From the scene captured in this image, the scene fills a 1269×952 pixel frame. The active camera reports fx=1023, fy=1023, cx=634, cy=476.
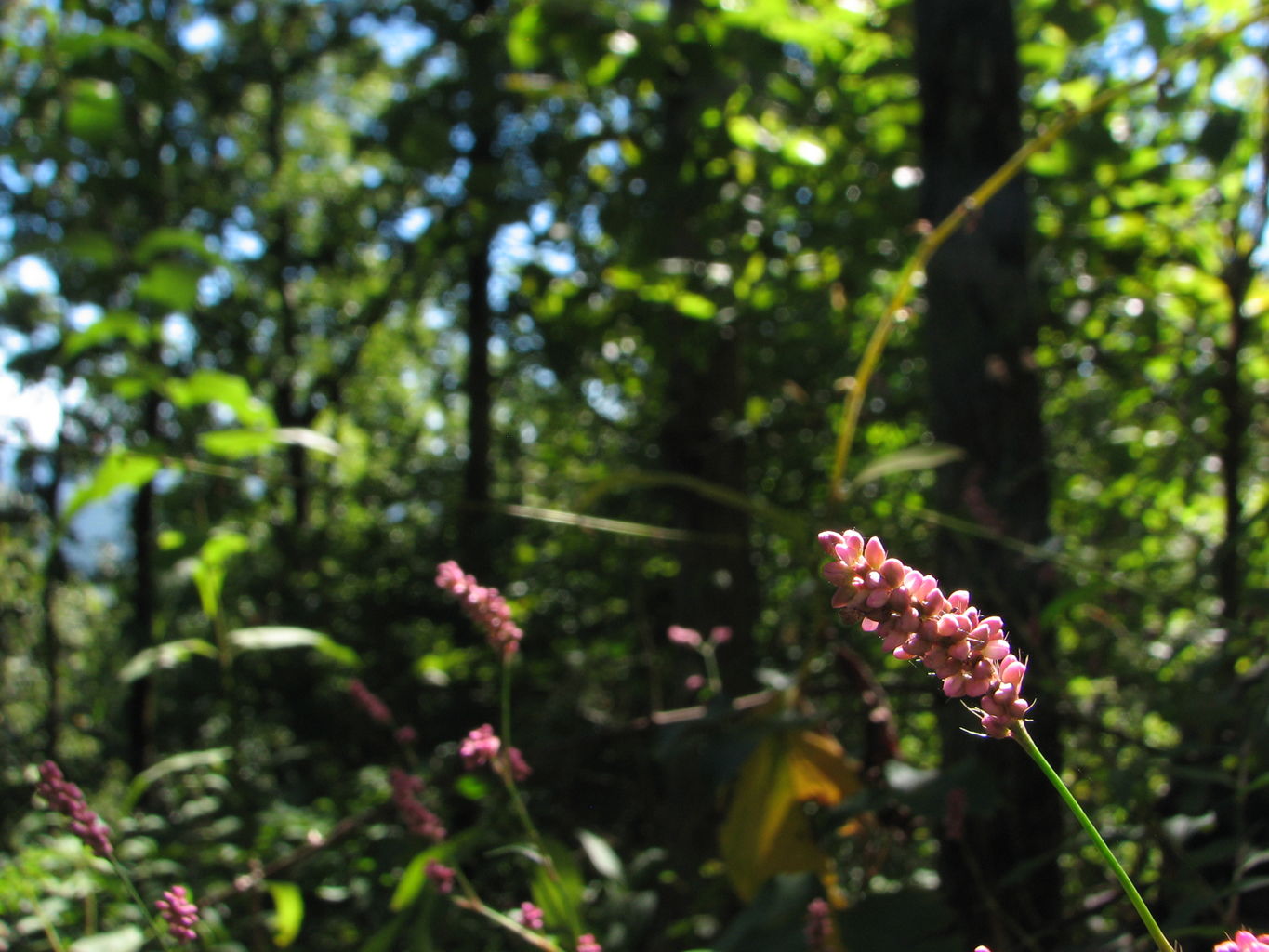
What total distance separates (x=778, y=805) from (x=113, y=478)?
0.99m

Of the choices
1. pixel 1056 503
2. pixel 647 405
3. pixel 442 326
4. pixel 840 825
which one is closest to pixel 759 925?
pixel 840 825

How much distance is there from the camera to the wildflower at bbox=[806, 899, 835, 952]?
3.24 ft

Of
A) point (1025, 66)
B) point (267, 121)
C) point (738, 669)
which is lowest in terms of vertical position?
point (738, 669)

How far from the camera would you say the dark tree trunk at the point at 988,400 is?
1.35 metres

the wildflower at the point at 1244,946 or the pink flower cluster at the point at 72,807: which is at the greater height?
the wildflower at the point at 1244,946

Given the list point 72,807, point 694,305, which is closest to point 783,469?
point 694,305

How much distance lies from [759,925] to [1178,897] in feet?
1.51

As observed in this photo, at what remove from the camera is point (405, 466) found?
818 cm

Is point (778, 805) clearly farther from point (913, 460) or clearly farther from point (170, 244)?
point (170, 244)

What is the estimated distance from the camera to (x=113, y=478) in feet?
4.47

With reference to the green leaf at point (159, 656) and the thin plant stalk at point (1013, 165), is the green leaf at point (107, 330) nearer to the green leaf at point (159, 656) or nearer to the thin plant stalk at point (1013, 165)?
the green leaf at point (159, 656)

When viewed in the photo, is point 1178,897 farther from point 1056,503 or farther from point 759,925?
point 1056,503

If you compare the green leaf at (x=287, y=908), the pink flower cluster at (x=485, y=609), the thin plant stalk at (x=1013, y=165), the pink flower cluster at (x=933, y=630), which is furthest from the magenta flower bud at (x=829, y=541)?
the green leaf at (x=287, y=908)

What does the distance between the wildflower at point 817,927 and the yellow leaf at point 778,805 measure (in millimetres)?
340
